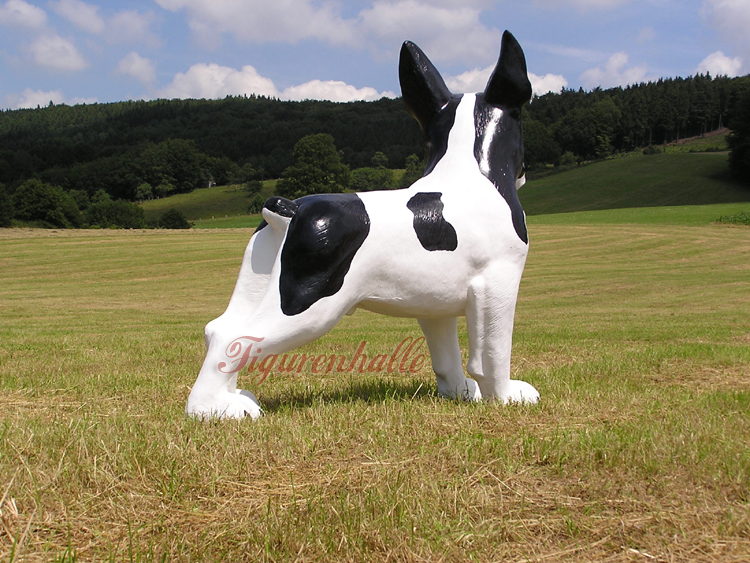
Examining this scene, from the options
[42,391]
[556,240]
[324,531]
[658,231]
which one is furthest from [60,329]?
[658,231]

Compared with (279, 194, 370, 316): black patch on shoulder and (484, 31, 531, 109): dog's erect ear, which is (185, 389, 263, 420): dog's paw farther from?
(484, 31, 531, 109): dog's erect ear

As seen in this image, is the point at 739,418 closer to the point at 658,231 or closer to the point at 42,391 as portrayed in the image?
the point at 42,391

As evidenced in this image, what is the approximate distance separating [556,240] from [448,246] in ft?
89.3

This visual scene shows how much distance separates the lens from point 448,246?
3896 millimetres

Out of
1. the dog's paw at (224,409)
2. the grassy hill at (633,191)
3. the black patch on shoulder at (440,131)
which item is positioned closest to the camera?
the dog's paw at (224,409)

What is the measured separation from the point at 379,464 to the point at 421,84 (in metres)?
2.75

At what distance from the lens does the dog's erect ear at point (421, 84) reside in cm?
439

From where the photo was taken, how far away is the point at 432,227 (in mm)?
3869

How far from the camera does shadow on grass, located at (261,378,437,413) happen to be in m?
4.43

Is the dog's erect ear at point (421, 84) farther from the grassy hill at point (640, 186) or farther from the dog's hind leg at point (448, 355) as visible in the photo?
the grassy hill at point (640, 186)

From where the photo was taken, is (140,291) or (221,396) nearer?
(221,396)

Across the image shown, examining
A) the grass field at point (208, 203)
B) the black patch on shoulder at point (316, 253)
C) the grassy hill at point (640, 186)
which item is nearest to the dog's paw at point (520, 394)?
the black patch on shoulder at point (316, 253)

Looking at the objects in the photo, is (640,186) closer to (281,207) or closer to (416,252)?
(416,252)

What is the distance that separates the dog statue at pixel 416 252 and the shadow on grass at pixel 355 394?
37 centimetres
